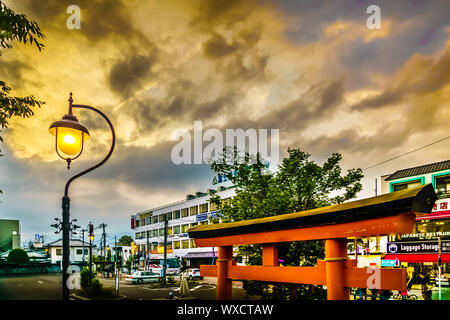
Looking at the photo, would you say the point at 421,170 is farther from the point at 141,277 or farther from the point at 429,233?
the point at 141,277

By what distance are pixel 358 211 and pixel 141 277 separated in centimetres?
4289

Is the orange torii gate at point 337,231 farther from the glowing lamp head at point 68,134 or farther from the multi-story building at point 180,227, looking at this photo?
the multi-story building at point 180,227

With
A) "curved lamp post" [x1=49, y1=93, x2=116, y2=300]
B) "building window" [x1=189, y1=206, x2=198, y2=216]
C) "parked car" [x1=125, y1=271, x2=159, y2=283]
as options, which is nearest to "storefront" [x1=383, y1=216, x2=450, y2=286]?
"parked car" [x1=125, y1=271, x2=159, y2=283]

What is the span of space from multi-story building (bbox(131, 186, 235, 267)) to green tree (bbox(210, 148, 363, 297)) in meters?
44.9

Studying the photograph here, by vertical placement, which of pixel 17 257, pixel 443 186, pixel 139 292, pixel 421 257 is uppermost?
pixel 443 186

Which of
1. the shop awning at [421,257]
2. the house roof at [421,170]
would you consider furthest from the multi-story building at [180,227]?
the shop awning at [421,257]

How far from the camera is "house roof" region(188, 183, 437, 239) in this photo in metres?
2.26

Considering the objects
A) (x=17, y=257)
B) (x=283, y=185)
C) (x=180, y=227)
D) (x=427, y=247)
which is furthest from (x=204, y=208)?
(x=283, y=185)

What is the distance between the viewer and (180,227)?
76.2m

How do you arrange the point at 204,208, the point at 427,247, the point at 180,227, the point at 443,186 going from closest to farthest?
1. the point at 427,247
2. the point at 443,186
3. the point at 204,208
4. the point at 180,227

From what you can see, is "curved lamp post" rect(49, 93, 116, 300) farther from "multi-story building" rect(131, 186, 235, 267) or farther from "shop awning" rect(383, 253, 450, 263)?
"multi-story building" rect(131, 186, 235, 267)

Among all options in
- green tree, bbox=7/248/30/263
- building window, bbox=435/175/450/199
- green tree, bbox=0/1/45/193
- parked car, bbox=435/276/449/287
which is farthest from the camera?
green tree, bbox=7/248/30/263

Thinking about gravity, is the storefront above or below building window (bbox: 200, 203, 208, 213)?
below
